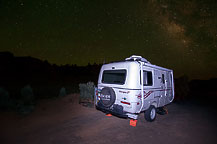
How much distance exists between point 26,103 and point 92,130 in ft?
17.4

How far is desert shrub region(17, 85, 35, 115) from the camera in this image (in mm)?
7023

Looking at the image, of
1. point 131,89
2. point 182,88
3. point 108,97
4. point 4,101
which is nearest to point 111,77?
point 108,97

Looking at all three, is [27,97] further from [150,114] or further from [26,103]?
[150,114]

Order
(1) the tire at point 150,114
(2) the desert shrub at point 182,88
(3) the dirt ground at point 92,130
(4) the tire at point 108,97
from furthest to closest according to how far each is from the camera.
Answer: (2) the desert shrub at point 182,88
(1) the tire at point 150,114
(4) the tire at point 108,97
(3) the dirt ground at point 92,130

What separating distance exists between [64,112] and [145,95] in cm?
469

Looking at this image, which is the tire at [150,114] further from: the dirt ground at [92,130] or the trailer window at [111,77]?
the trailer window at [111,77]

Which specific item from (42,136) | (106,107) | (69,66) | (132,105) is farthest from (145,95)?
(69,66)

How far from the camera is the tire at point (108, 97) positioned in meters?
5.71

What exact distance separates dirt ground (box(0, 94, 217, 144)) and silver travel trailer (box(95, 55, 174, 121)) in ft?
2.23

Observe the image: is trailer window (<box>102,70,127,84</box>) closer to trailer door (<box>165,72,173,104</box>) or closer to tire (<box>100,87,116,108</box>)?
tire (<box>100,87,116,108</box>)

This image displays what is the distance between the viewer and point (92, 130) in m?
5.30

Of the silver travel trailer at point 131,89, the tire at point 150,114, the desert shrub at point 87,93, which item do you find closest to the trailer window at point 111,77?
the silver travel trailer at point 131,89

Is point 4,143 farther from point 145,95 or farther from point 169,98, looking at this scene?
point 169,98

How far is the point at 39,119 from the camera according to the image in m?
6.43
